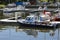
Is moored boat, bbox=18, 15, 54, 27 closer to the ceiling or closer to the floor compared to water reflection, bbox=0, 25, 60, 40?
closer to the ceiling

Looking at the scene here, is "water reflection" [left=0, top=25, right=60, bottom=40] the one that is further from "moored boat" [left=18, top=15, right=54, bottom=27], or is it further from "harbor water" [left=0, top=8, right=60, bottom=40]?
"moored boat" [left=18, top=15, right=54, bottom=27]

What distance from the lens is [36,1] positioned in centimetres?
3028

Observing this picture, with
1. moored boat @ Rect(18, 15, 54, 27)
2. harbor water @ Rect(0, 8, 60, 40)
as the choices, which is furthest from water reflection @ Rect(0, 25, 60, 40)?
moored boat @ Rect(18, 15, 54, 27)

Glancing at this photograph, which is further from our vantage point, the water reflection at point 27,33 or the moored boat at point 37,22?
the moored boat at point 37,22

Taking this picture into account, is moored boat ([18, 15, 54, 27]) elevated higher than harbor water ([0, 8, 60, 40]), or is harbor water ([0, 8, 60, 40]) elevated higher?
moored boat ([18, 15, 54, 27])

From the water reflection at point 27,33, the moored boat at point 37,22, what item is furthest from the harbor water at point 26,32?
the moored boat at point 37,22

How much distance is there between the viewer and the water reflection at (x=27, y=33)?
41.2 ft

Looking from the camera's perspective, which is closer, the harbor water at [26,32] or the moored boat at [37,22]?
the harbor water at [26,32]

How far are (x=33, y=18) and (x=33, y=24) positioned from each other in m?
0.62

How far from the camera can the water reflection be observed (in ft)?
41.2

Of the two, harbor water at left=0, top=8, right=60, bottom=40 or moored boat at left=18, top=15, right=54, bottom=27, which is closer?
harbor water at left=0, top=8, right=60, bottom=40

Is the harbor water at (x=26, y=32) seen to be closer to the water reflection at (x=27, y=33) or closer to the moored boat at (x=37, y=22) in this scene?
the water reflection at (x=27, y=33)

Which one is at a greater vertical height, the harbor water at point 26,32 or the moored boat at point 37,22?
the moored boat at point 37,22

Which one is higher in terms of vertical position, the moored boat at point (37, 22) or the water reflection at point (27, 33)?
the moored boat at point (37, 22)
